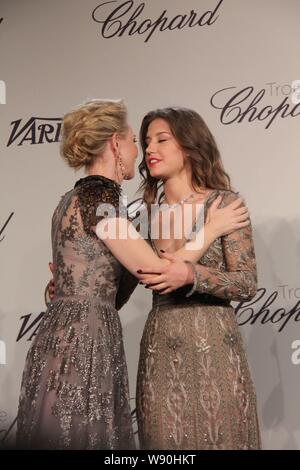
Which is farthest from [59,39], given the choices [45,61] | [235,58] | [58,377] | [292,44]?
[58,377]

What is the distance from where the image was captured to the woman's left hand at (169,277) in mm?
2129

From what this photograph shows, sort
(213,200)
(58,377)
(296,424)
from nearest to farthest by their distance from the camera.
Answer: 1. (58,377)
2. (213,200)
3. (296,424)

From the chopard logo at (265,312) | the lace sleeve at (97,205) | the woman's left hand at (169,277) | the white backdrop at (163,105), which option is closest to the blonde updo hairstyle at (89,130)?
the lace sleeve at (97,205)

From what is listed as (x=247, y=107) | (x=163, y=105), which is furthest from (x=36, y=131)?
(x=247, y=107)

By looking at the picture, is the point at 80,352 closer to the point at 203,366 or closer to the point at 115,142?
the point at 203,366

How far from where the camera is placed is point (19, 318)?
333 centimetres

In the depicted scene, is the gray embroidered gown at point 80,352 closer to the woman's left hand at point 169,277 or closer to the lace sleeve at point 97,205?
the lace sleeve at point 97,205

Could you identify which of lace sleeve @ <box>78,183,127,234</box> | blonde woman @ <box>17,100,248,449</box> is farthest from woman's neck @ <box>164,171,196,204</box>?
lace sleeve @ <box>78,183,127,234</box>

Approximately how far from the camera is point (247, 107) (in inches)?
126

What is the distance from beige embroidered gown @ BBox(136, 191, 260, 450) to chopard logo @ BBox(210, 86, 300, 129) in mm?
980

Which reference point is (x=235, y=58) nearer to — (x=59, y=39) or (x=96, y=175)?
(x=59, y=39)

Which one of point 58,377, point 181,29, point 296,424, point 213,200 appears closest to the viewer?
point 58,377

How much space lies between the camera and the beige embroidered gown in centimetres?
221
